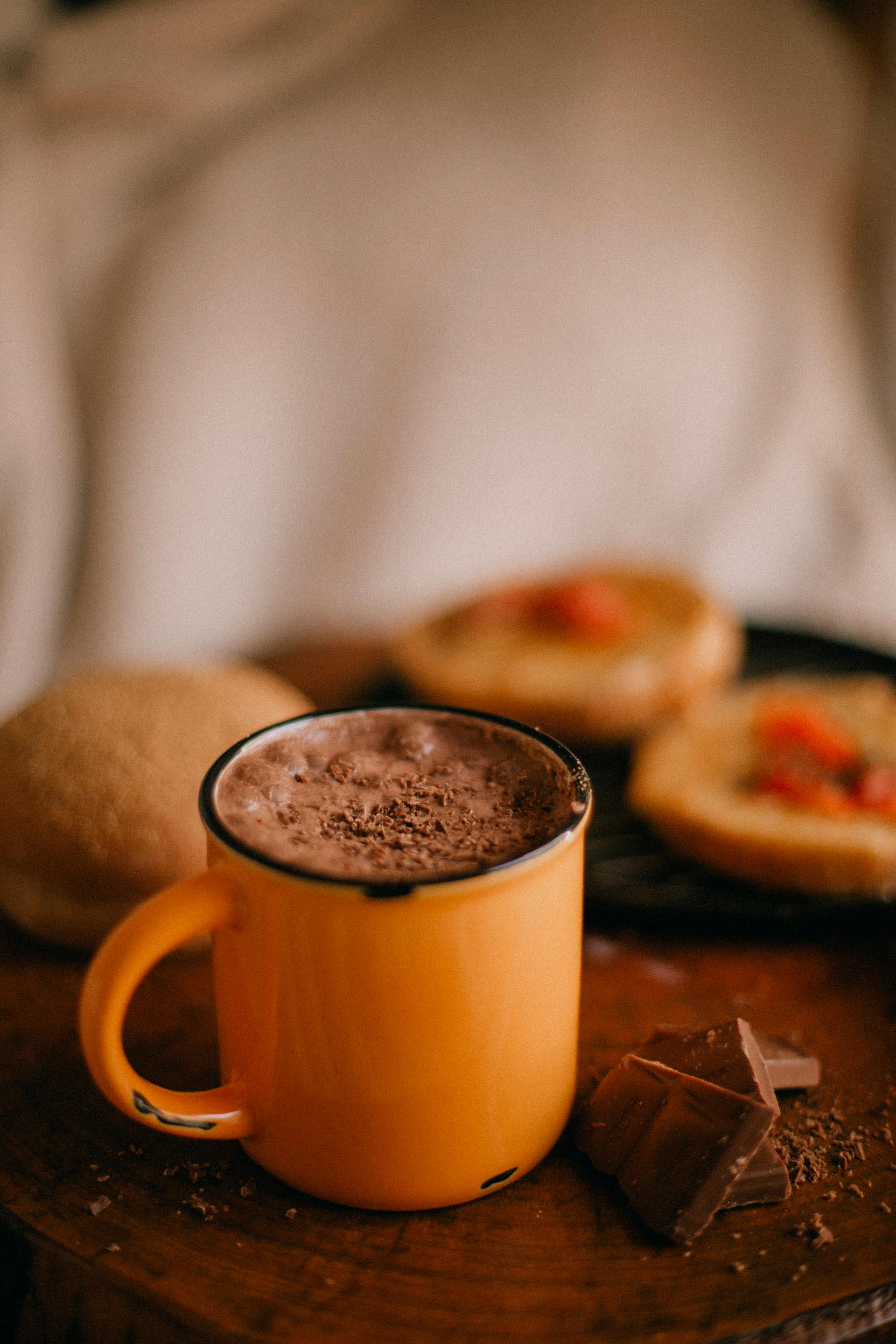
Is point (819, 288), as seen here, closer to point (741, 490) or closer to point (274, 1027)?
point (741, 490)

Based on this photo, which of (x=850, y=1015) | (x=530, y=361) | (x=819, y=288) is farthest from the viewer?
(x=819, y=288)

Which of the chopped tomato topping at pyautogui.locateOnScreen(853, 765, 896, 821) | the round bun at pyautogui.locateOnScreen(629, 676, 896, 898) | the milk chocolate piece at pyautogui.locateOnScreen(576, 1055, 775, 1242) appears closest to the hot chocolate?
the milk chocolate piece at pyautogui.locateOnScreen(576, 1055, 775, 1242)

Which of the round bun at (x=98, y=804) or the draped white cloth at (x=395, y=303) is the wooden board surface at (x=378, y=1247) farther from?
the draped white cloth at (x=395, y=303)

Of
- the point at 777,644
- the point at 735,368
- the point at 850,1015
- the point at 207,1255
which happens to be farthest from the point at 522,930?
the point at 735,368

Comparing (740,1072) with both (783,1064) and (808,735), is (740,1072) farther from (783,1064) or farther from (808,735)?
(808,735)

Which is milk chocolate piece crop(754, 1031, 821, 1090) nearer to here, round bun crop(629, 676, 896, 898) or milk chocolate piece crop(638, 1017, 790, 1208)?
milk chocolate piece crop(638, 1017, 790, 1208)

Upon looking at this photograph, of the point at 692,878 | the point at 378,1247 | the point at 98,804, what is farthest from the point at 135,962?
the point at 692,878
